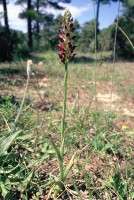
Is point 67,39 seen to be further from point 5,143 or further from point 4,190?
point 4,190

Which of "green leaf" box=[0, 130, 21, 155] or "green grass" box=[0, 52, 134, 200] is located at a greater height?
"green leaf" box=[0, 130, 21, 155]

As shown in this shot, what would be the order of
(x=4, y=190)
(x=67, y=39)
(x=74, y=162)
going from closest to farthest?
1. (x=67, y=39)
2. (x=4, y=190)
3. (x=74, y=162)

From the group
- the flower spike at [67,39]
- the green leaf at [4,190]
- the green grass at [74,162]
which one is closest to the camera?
the flower spike at [67,39]

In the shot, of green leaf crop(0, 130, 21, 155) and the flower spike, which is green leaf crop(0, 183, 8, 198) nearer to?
green leaf crop(0, 130, 21, 155)

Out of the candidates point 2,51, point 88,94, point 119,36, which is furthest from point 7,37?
point 119,36

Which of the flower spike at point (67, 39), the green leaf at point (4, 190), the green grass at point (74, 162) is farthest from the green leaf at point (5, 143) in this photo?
the flower spike at point (67, 39)

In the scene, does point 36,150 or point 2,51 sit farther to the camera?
point 2,51

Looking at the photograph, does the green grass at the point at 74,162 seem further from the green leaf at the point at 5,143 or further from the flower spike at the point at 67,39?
the flower spike at the point at 67,39

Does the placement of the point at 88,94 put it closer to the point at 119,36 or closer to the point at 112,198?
the point at 112,198

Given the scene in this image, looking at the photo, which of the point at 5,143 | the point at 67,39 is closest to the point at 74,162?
the point at 5,143

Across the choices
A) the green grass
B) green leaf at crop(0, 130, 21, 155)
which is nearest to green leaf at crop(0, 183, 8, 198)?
the green grass

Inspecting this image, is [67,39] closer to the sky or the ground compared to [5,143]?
closer to the sky
